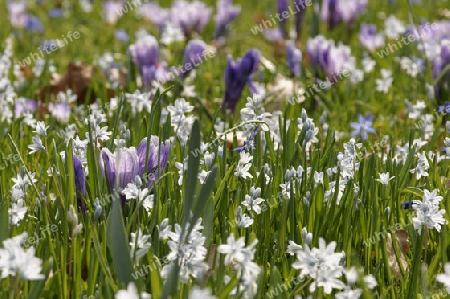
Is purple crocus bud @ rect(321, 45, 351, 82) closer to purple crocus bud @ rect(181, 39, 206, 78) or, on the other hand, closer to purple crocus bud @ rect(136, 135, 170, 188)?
purple crocus bud @ rect(181, 39, 206, 78)

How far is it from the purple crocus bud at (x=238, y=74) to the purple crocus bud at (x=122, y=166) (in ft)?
4.26

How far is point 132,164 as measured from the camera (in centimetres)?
204

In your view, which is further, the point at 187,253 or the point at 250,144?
the point at 250,144

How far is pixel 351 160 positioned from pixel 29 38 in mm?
3518

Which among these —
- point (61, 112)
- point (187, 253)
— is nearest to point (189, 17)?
point (61, 112)

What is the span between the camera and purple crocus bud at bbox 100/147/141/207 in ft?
6.62

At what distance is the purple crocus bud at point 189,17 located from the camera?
16.0ft

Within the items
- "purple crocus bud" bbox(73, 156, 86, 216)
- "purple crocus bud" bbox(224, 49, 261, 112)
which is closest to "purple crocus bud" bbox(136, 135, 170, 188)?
"purple crocus bud" bbox(73, 156, 86, 216)

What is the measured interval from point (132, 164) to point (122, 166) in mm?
31

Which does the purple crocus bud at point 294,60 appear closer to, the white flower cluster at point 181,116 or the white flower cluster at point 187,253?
the white flower cluster at point 181,116

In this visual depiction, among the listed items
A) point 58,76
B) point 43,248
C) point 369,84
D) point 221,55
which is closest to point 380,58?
point 369,84

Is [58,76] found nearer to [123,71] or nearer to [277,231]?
[123,71]

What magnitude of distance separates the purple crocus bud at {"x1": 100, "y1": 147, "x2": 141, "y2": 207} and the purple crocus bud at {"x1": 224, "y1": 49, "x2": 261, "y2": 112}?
1.30 meters

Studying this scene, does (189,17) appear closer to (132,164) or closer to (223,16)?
(223,16)
